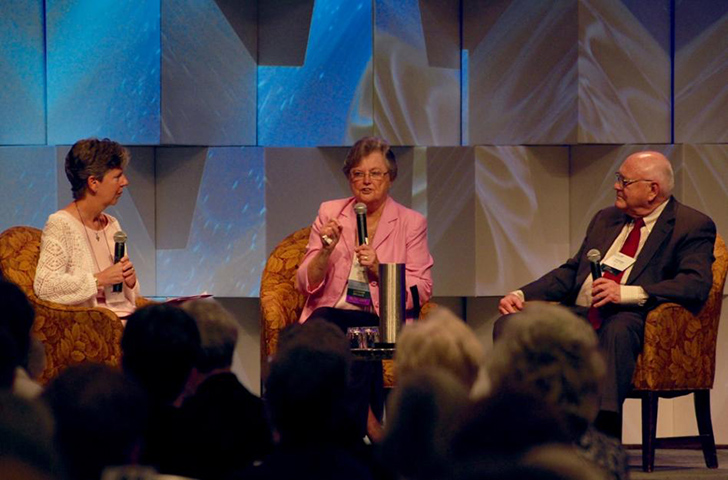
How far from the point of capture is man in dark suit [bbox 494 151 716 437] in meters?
4.59

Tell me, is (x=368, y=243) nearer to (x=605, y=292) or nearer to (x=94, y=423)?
(x=605, y=292)

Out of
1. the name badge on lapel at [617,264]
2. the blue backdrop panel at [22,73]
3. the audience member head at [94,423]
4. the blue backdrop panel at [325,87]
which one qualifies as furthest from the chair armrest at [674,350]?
the blue backdrop panel at [22,73]

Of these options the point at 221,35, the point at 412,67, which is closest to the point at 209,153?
the point at 221,35

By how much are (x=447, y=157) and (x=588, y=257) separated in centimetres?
140

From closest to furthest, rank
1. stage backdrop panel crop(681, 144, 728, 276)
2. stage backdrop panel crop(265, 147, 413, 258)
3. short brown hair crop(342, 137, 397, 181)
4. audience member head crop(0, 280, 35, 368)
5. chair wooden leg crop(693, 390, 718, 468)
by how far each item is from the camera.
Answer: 1. audience member head crop(0, 280, 35, 368)
2. chair wooden leg crop(693, 390, 718, 468)
3. short brown hair crop(342, 137, 397, 181)
4. stage backdrop panel crop(681, 144, 728, 276)
5. stage backdrop panel crop(265, 147, 413, 258)

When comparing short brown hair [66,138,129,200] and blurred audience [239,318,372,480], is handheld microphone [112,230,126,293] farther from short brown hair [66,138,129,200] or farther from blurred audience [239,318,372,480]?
blurred audience [239,318,372,480]

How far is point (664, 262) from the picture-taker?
4871mm

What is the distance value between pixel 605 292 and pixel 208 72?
253 cm

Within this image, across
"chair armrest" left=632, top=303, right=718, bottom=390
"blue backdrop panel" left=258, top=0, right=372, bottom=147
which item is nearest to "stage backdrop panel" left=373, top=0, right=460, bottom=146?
"blue backdrop panel" left=258, top=0, right=372, bottom=147

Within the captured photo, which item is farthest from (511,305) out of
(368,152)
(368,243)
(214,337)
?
(214,337)

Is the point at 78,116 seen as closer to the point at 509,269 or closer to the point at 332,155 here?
the point at 332,155

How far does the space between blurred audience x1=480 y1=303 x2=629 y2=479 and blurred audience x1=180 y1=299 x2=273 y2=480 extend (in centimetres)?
65

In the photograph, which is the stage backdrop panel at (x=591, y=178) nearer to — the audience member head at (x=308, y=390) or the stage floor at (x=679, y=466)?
the stage floor at (x=679, y=466)

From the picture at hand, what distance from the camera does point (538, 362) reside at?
209 cm
